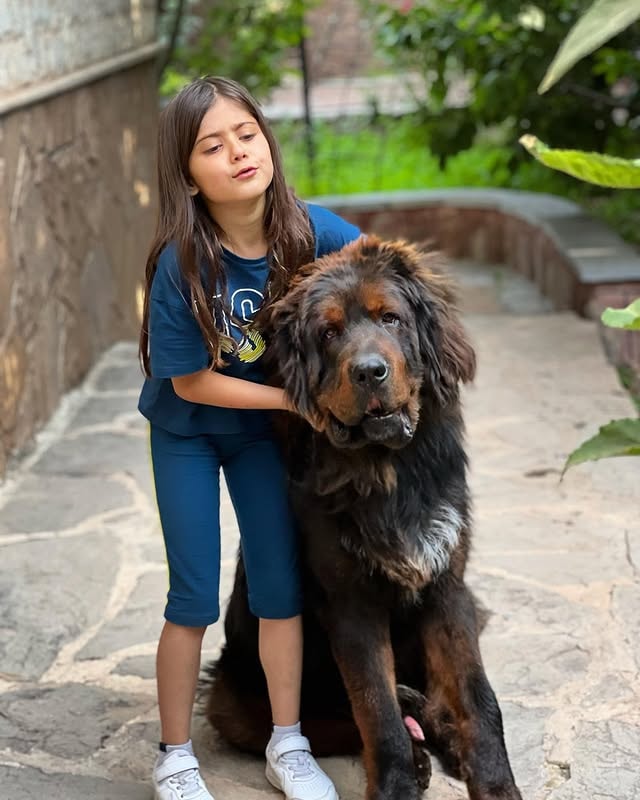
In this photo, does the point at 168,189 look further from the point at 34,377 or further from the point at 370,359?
the point at 34,377

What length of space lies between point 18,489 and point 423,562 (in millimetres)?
2896

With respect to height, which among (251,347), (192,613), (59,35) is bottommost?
(192,613)

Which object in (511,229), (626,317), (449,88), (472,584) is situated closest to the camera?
(626,317)

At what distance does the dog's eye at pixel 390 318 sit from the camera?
2.61 m

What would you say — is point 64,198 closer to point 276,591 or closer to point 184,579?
point 184,579

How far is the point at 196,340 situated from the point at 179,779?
1051 millimetres

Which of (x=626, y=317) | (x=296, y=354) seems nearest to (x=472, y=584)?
(x=296, y=354)

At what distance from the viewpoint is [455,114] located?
27.7 feet

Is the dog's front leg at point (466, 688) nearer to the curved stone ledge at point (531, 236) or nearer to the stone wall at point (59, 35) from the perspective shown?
the stone wall at point (59, 35)

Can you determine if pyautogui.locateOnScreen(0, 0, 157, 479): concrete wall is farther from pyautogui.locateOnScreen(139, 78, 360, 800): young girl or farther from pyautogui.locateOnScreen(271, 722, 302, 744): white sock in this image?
pyautogui.locateOnScreen(271, 722, 302, 744): white sock

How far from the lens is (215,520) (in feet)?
9.49

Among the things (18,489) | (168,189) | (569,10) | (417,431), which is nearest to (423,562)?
(417,431)

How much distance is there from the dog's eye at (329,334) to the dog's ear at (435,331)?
197 mm

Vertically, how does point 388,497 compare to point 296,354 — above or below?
below
